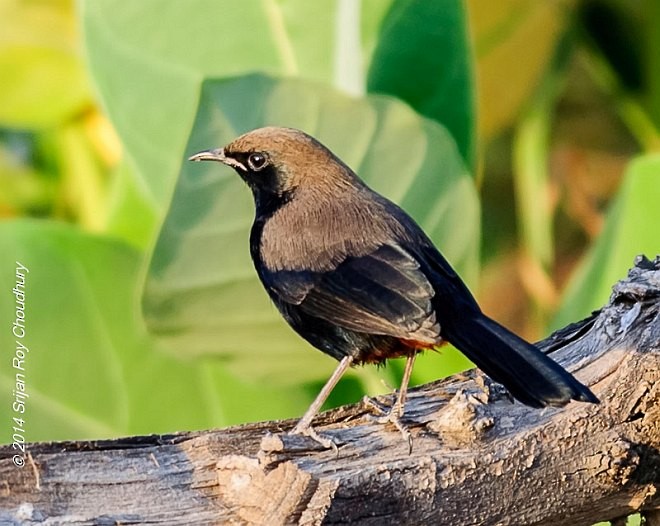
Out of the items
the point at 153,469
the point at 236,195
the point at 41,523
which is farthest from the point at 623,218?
the point at 41,523

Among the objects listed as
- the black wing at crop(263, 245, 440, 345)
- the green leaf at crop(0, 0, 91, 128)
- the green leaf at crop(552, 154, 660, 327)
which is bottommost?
the black wing at crop(263, 245, 440, 345)

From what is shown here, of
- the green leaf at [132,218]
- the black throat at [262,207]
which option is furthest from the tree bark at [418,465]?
the green leaf at [132,218]

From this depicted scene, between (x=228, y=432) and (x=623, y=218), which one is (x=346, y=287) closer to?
(x=228, y=432)

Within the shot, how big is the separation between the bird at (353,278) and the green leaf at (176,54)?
414 mm

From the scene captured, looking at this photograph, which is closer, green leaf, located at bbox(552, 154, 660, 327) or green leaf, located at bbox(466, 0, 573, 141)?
green leaf, located at bbox(552, 154, 660, 327)

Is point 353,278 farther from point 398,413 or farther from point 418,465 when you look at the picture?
point 418,465

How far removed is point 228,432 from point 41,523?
0.29 m

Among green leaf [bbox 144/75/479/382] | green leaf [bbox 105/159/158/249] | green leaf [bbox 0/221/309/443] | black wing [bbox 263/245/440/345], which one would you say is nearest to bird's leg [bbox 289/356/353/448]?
black wing [bbox 263/245/440/345]

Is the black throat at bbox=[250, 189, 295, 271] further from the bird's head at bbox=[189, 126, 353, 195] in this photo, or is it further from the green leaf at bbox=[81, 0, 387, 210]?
the green leaf at bbox=[81, 0, 387, 210]

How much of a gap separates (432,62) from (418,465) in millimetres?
1041

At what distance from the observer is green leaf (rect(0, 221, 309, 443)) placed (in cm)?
225

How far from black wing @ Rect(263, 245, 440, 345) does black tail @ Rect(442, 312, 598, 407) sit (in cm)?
5

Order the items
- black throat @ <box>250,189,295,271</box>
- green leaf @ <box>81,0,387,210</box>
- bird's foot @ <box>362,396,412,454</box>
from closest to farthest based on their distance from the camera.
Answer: bird's foot @ <box>362,396,412,454</box>
black throat @ <box>250,189,295,271</box>
green leaf @ <box>81,0,387,210</box>

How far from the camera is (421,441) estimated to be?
5.05ft
